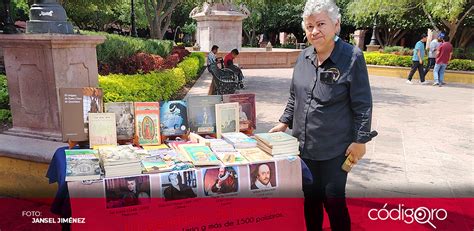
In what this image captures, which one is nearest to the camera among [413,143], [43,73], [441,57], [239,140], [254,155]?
[254,155]

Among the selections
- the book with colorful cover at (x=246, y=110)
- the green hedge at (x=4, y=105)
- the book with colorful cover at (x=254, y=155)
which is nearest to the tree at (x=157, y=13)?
the green hedge at (x=4, y=105)

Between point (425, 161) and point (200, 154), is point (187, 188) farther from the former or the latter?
point (425, 161)

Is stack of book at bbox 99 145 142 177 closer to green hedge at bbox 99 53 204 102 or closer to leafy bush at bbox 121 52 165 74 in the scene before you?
green hedge at bbox 99 53 204 102

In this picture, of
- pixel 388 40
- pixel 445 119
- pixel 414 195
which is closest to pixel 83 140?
pixel 414 195

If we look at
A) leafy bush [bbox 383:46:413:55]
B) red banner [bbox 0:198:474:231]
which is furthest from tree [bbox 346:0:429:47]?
red banner [bbox 0:198:474:231]

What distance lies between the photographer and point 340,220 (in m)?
2.79

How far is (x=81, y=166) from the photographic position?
232 cm

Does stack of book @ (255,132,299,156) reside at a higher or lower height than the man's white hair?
lower

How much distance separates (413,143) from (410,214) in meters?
3.07

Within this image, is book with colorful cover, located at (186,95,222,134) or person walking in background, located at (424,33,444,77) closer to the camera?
book with colorful cover, located at (186,95,222,134)

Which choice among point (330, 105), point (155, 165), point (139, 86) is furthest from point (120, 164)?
point (139, 86)

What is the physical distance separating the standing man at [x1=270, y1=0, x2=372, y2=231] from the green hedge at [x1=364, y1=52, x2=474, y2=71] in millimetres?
16555

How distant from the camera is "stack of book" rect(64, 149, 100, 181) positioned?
2246 mm

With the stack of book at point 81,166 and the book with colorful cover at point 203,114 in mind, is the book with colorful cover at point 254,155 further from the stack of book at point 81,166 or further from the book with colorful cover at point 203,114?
the stack of book at point 81,166
